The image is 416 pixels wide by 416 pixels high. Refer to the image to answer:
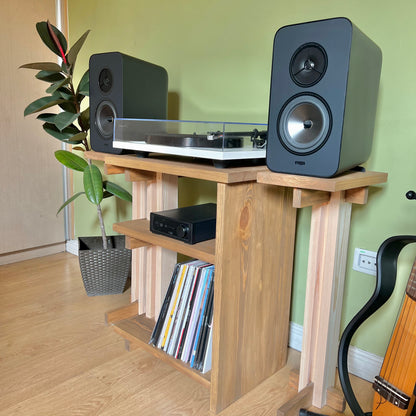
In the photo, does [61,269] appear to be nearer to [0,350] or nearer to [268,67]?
[0,350]

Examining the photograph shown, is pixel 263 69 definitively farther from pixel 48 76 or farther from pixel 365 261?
pixel 48 76

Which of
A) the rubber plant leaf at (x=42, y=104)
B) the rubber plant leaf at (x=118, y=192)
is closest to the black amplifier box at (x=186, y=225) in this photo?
the rubber plant leaf at (x=118, y=192)

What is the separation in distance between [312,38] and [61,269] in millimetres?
1971

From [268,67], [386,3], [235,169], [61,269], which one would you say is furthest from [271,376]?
[61,269]

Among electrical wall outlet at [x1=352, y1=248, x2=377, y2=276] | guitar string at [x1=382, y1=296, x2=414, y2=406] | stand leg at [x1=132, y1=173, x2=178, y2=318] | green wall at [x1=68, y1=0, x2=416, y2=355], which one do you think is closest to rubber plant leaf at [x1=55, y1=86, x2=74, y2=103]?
green wall at [x1=68, y1=0, x2=416, y2=355]

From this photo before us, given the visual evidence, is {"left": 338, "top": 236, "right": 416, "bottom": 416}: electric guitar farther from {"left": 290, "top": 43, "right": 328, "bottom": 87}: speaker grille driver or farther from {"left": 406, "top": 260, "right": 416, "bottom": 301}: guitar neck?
{"left": 290, "top": 43, "right": 328, "bottom": 87}: speaker grille driver

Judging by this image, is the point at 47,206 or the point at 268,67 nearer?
the point at 268,67

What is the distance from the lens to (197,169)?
1106 millimetres

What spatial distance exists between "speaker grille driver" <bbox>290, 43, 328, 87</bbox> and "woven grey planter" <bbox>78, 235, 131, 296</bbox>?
1.33 meters

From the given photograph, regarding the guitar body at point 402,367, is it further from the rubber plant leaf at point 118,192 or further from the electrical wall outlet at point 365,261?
the rubber plant leaf at point 118,192

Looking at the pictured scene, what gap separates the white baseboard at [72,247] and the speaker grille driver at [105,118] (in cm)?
129

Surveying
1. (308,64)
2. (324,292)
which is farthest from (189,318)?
(308,64)

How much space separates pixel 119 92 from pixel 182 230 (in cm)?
59

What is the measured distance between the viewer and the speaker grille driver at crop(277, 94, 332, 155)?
0.95m
